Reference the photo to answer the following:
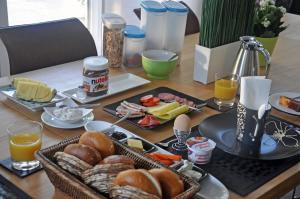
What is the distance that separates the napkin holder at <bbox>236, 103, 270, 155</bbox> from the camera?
1.37 metres

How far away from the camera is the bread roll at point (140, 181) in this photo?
983 millimetres

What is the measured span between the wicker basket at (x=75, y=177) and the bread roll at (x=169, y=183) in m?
0.02

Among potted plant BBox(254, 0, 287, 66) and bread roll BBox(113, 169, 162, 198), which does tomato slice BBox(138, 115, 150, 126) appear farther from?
potted plant BBox(254, 0, 287, 66)

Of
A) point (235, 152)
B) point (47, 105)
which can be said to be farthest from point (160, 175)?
point (47, 105)

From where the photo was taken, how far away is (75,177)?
1058 millimetres

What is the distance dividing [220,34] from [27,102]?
2.53 feet

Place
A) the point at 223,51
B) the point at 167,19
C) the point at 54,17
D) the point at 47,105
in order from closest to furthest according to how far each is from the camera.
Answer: the point at 47,105, the point at 223,51, the point at 167,19, the point at 54,17

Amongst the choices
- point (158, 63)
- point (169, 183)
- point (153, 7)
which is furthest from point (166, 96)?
point (169, 183)

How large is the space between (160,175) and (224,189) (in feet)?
0.71

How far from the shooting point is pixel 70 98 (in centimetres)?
165

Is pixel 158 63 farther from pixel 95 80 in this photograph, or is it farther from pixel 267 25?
pixel 267 25

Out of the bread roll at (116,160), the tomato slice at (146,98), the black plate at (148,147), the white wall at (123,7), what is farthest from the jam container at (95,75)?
the white wall at (123,7)

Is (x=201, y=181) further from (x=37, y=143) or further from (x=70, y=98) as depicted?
(x=70, y=98)

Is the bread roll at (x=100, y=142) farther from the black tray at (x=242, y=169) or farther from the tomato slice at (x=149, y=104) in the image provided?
the tomato slice at (x=149, y=104)
